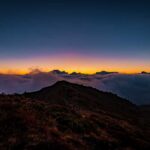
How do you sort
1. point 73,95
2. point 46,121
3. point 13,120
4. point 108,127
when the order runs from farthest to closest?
point 73,95
point 108,127
point 46,121
point 13,120

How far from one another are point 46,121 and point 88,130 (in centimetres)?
461

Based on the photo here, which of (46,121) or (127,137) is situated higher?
(46,121)

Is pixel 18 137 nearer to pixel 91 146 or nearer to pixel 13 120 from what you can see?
pixel 13 120

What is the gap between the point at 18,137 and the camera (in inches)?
831

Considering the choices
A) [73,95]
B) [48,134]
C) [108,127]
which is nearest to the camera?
[48,134]

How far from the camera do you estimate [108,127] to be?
32406 mm

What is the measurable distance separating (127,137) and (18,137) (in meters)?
12.7

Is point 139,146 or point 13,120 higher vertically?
point 13,120

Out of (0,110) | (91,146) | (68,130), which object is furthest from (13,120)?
(91,146)

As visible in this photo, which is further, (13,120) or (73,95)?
(73,95)

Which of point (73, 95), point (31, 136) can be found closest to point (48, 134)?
point (31, 136)

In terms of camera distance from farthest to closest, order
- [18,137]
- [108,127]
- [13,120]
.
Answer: [108,127] → [13,120] → [18,137]

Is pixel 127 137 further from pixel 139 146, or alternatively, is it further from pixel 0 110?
pixel 0 110

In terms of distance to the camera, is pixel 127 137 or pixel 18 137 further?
pixel 127 137
